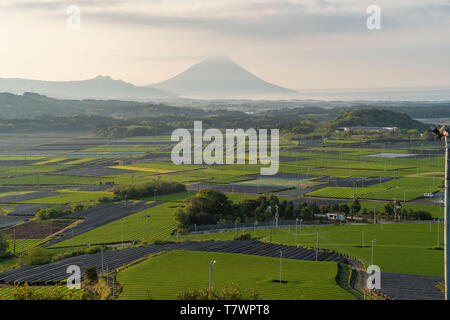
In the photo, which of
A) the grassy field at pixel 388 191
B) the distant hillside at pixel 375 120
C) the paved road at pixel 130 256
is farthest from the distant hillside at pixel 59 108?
the paved road at pixel 130 256

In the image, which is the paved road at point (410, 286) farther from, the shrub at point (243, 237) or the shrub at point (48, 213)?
the shrub at point (48, 213)

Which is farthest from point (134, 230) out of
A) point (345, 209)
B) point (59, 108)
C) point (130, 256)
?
point (59, 108)

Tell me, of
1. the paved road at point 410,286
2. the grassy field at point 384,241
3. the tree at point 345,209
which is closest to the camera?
the paved road at point 410,286

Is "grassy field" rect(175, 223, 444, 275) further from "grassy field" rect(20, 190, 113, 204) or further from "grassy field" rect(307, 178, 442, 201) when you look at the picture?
"grassy field" rect(20, 190, 113, 204)

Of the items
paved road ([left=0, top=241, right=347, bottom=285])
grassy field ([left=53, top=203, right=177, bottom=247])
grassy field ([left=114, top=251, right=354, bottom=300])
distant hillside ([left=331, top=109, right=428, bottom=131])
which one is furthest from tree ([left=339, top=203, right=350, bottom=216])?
distant hillside ([left=331, top=109, right=428, bottom=131])

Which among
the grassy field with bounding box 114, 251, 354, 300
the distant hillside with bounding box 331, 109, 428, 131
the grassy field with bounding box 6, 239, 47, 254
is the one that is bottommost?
the grassy field with bounding box 6, 239, 47, 254
